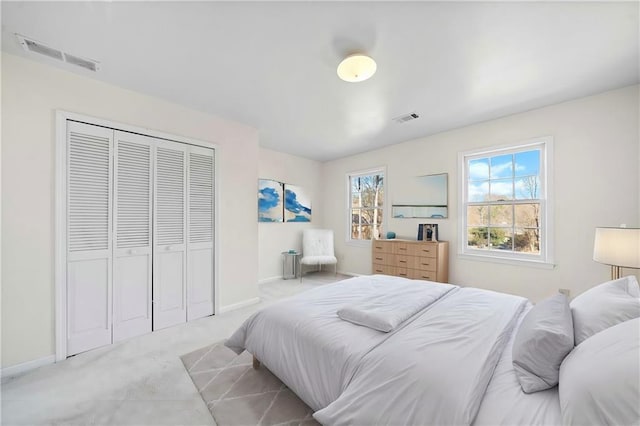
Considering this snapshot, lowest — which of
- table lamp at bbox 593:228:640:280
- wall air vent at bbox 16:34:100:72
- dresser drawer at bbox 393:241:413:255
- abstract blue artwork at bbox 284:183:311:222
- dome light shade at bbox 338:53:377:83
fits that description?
dresser drawer at bbox 393:241:413:255

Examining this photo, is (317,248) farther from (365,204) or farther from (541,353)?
(541,353)

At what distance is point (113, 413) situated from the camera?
163 centimetres

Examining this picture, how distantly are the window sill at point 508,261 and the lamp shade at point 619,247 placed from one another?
90cm

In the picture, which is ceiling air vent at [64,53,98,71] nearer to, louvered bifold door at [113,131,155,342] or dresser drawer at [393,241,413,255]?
louvered bifold door at [113,131,155,342]

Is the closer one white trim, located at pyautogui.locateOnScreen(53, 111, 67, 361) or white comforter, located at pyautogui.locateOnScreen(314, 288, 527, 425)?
white comforter, located at pyautogui.locateOnScreen(314, 288, 527, 425)

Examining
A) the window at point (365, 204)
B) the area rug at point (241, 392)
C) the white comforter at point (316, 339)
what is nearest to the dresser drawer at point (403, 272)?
the window at point (365, 204)

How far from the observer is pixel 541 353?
110cm

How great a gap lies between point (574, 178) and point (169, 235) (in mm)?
4683

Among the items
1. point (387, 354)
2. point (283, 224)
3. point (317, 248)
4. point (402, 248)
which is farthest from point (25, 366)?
point (402, 248)

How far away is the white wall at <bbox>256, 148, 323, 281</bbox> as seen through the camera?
16.1ft

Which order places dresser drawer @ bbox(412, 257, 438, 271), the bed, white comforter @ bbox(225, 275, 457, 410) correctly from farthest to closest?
1. dresser drawer @ bbox(412, 257, 438, 271)
2. white comforter @ bbox(225, 275, 457, 410)
3. the bed

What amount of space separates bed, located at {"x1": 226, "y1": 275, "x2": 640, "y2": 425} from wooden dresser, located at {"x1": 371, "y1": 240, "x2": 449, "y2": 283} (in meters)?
1.72

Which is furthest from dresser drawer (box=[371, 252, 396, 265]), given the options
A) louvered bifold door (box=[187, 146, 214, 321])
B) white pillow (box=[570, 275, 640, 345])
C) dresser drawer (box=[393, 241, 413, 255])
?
white pillow (box=[570, 275, 640, 345])

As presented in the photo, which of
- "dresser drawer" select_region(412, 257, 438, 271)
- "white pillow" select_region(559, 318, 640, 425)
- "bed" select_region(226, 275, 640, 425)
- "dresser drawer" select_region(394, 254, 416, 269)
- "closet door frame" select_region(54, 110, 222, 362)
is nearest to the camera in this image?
"white pillow" select_region(559, 318, 640, 425)
